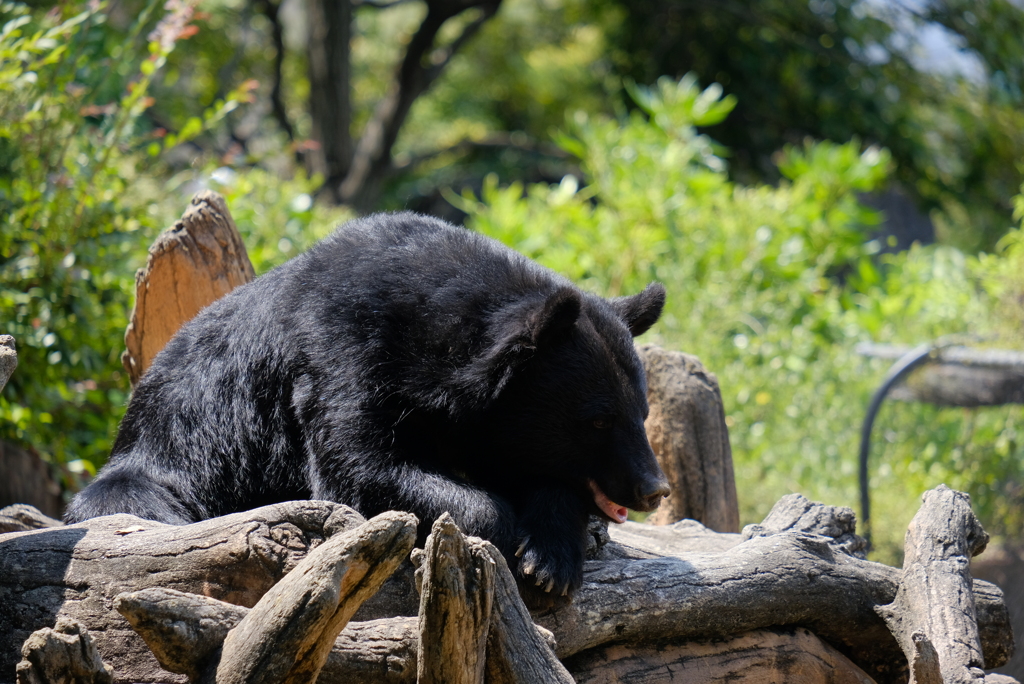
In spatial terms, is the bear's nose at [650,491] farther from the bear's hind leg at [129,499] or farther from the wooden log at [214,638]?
the bear's hind leg at [129,499]

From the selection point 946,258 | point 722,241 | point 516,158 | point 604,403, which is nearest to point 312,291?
point 604,403

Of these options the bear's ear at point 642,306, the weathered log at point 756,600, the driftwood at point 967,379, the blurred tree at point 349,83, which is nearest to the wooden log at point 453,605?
the weathered log at point 756,600

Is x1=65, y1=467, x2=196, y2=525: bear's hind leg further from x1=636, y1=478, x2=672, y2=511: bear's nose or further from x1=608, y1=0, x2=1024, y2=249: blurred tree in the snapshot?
x1=608, y1=0, x2=1024, y2=249: blurred tree

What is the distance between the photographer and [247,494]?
310 cm

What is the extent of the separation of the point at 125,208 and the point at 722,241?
4662mm

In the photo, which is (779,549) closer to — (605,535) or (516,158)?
(605,535)

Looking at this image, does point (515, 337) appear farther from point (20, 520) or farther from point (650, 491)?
point (20, 520)

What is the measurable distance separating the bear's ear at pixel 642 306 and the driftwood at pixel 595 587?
0.84 m

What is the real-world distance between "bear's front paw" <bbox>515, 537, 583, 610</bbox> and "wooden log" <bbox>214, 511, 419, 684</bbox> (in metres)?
0.75

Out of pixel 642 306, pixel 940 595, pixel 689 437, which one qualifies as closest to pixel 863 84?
pixel 689 437

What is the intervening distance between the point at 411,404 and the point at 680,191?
5.42m

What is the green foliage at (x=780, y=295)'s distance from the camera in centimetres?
577

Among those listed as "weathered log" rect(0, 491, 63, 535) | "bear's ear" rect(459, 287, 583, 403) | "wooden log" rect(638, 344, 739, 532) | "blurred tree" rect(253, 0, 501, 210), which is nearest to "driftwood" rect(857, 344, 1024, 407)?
"wooden log" rect(638, 344, 739, 532)

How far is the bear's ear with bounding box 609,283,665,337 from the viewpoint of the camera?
3.30 m
